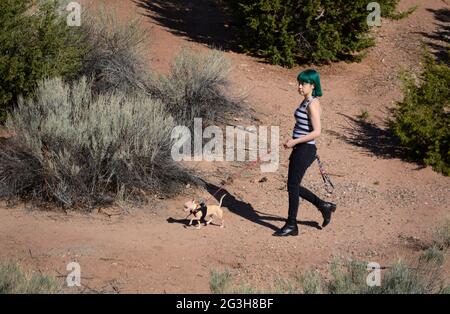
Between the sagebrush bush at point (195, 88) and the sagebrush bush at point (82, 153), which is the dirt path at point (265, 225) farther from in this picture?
the sagebrush bush at point (195, 88)

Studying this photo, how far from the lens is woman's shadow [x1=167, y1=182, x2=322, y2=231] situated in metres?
9.22

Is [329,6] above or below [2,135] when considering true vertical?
above

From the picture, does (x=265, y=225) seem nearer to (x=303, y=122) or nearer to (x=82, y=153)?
(x=303, y=122)

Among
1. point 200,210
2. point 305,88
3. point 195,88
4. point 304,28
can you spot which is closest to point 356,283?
point 305,88

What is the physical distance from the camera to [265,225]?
9.20 metres

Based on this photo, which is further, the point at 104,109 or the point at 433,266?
the point at 104,109

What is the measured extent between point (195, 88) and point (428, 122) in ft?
11.7

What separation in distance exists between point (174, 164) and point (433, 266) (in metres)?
3.75

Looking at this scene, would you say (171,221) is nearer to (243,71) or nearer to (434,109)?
(434,109)

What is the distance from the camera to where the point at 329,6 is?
1540 centimetres

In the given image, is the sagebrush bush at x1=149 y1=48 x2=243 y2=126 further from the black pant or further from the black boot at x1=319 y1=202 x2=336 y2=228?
the black pant

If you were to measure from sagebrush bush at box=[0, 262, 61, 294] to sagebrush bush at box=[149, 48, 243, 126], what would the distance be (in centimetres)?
541

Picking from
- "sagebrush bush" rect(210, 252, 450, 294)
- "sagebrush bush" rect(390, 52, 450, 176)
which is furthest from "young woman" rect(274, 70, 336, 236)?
"sagebrush bush" rect(390, 52, 450, 176)

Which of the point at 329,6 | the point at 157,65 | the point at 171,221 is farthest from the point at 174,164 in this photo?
the point at 329,6
